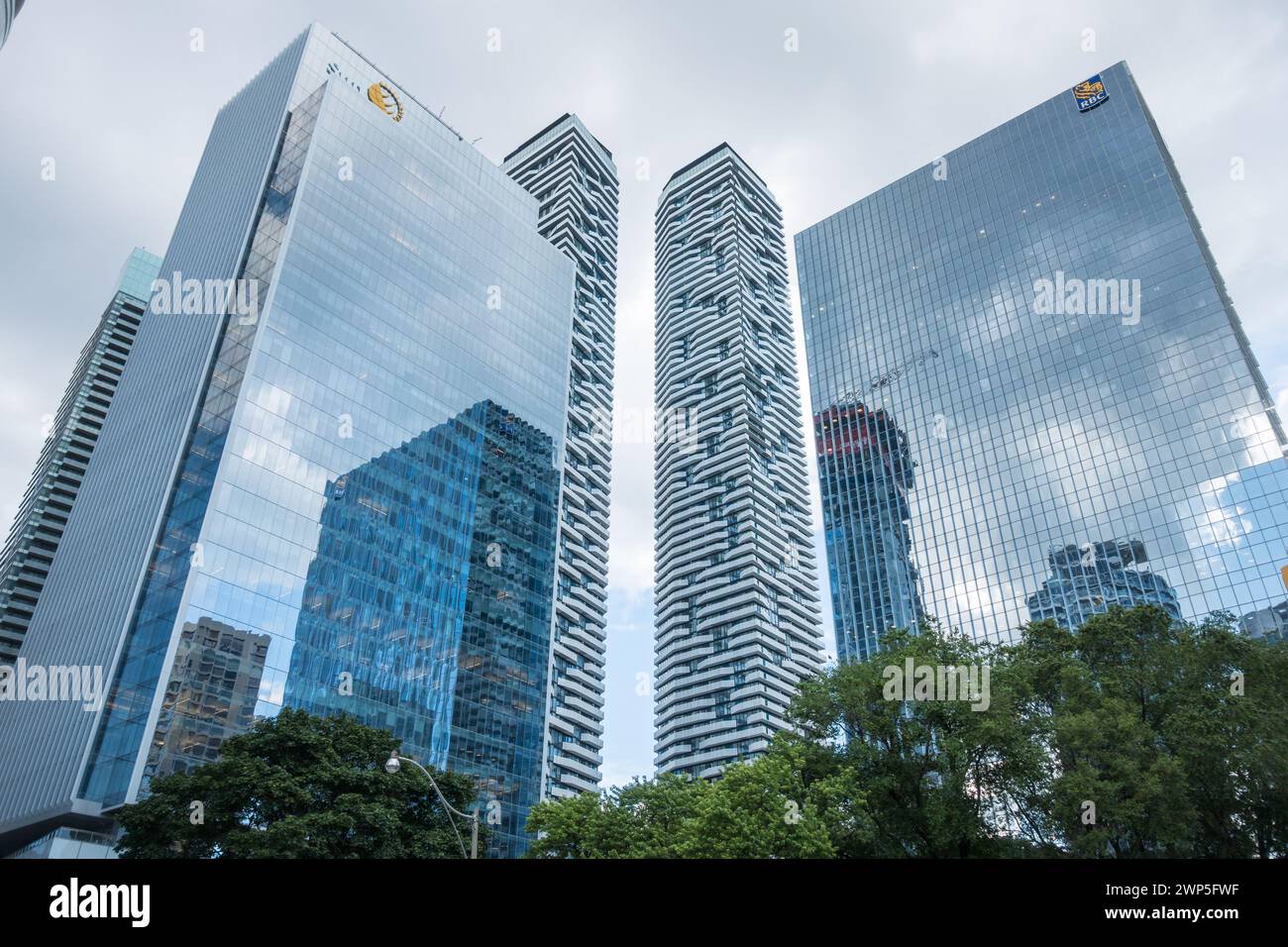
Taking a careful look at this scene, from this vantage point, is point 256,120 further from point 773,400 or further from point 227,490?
point 773,400

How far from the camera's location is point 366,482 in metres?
79.8

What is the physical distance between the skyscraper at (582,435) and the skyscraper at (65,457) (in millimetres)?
64115

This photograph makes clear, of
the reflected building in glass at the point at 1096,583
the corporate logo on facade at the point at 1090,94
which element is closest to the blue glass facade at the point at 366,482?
the reflected building in glass at the point at 1096,583

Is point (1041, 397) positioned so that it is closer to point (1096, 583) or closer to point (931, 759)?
point (1096, 583)

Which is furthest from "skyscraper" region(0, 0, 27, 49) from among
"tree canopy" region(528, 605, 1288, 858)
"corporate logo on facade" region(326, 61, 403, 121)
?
"corporate logo on facade" region(326, 61, 403, 121)

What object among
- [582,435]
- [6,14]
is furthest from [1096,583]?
[6,14]

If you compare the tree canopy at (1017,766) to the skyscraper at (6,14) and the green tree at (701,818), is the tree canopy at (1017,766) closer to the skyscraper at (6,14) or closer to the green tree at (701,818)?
the green tree at (701,818)

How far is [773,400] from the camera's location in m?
175

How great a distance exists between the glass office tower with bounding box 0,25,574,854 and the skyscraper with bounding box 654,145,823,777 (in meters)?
53.4

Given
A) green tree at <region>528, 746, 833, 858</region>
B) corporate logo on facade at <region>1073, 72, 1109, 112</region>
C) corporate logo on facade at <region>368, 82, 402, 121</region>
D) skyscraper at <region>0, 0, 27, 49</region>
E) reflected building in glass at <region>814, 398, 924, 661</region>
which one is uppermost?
corporate logo on facade at <region>1073, 72, 1109, 112</region>

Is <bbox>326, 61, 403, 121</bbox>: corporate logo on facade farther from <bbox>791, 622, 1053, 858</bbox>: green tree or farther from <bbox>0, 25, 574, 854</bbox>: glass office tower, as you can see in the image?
<bbox>791, 622, 1053, 858</bbox>: green tree

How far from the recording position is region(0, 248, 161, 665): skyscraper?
130 metres

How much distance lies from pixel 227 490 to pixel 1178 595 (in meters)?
104
